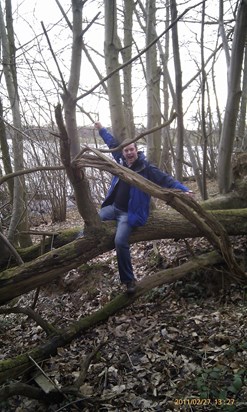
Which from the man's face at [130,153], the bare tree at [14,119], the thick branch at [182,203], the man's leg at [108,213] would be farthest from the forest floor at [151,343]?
the man's face at [130,153]

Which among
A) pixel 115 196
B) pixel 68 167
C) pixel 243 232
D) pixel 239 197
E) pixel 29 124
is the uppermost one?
pixel 29 124

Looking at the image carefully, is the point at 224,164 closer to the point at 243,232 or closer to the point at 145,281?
the point at 243,232

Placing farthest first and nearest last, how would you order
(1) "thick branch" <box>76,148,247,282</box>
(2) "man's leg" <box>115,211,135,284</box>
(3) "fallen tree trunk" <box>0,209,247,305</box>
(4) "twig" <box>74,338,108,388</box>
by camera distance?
1. (2) "man's leg" <box>115,211,135,284</box>
2. (3) "fallen tree trunk" <box>0,209,247,305</box>
3. (1) "thick branch" <box>76,148,247,282</box>
4. (4) "twig" <box>74,338,108,388</box>

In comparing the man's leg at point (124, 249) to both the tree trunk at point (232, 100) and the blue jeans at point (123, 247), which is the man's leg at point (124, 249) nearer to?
the blue jeans at point (123, 247)

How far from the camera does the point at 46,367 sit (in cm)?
360

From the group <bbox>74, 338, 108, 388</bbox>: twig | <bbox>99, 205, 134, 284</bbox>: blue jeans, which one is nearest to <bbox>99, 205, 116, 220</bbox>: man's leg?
<bbox>99, 205, 134, 284</bbox>: blue jeans

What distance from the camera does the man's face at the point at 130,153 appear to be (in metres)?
4.22

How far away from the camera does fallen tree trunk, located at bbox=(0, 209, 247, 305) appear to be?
3662 millimetres

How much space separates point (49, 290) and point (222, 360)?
143 inches

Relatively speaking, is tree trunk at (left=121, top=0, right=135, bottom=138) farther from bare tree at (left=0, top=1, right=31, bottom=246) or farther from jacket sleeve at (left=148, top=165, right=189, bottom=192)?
jacket sleeve at (left=148, top=165, right=189, bottom=192)

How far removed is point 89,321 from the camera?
157 inches

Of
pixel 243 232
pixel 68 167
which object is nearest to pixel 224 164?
pixel 243 232

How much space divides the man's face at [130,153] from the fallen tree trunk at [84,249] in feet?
2.93

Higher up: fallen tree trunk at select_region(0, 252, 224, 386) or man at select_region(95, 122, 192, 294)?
man at select_region(95, 122, 192, 294)
